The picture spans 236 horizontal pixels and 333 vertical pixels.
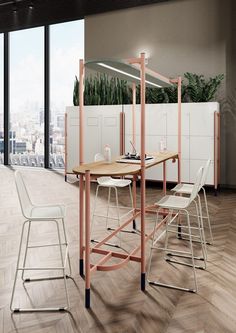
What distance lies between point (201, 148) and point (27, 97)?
552 cm

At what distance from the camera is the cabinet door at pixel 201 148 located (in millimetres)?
6988

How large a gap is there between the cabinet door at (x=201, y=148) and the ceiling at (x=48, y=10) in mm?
3410

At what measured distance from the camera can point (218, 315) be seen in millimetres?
2676

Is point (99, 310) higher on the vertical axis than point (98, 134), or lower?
lower

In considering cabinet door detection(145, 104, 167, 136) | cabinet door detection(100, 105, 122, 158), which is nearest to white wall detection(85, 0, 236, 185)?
cabinet door detection(145, 104, 167, 136)

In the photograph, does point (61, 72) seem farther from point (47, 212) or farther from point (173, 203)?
point (47, 212)

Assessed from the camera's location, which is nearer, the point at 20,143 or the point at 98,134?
the point at 98,134

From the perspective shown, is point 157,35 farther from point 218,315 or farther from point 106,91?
point 218,315

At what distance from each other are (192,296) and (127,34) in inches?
273

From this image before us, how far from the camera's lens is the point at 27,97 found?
10.5m

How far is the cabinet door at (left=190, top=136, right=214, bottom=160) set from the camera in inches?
275

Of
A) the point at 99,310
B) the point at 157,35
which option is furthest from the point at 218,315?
the point at 157,35

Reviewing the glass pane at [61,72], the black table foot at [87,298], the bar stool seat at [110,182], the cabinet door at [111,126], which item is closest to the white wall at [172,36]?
the glass pane at [61,72]

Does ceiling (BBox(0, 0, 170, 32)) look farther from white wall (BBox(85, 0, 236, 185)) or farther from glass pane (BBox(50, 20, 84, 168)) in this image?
glass pane (BBox(50, 20, 84, 168))
